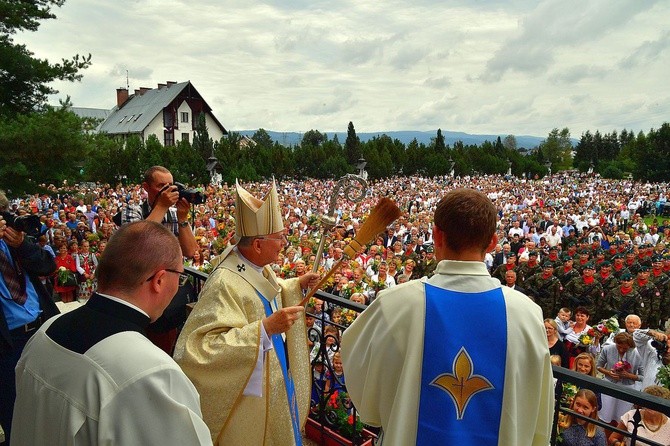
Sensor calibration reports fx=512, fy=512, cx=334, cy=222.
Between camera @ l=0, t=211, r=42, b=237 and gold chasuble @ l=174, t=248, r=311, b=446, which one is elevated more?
camera @ l=0, t=211, r=42, b=237

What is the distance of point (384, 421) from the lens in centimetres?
205

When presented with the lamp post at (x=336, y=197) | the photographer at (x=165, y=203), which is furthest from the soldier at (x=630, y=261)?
the photographer at (x=165, y=203)

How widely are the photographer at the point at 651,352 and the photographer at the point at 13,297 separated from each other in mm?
6956

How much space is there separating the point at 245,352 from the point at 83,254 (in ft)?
39.4

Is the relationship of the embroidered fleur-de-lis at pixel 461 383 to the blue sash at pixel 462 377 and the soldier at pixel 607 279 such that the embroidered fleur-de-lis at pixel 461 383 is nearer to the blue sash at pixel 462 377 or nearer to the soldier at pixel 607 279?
the blue sash at pixel 462 377

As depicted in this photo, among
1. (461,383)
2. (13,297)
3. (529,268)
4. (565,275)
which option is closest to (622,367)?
(461,383)

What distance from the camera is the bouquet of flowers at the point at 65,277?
1174cm

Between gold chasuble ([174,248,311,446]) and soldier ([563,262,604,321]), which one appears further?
soldier ([563,262,604,321])

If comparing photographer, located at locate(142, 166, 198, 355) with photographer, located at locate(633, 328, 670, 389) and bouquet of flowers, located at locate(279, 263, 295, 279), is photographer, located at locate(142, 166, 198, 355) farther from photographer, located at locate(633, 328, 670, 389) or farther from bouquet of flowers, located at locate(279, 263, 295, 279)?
bouquet of flowers, located at locate(279, 263, 295, 279)

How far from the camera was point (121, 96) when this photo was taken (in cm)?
6888

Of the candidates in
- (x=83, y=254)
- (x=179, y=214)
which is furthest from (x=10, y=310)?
(x=83, y=254)

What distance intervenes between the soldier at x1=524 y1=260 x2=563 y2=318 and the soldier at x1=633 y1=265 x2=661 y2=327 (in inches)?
69.8

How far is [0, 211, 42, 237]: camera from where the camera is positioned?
3.21 meters

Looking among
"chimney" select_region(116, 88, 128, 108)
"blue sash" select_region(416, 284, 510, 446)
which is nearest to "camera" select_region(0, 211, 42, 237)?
"blue sash" select_region(416, 284, 510, 446)
